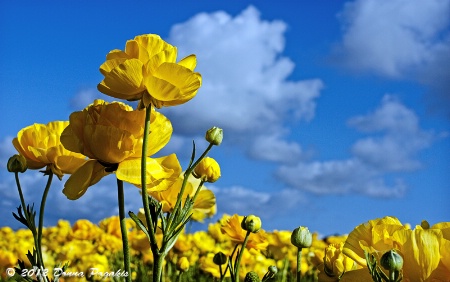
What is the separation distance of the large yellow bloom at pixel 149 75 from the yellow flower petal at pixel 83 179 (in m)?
0.15

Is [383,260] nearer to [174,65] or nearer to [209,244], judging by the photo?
[174,65]

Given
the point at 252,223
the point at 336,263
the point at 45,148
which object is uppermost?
the point at 45,148

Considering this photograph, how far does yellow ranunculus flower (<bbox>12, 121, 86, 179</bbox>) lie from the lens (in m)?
1.23

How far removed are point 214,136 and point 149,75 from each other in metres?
0.18

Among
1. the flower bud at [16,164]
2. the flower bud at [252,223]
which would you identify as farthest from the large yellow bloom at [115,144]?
the flower bud at [252,223]

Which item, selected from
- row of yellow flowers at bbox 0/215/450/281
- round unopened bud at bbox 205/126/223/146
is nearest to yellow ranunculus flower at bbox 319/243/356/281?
row of yellow flowers at bbox 0/215/450/281

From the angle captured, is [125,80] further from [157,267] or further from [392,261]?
[392,261]

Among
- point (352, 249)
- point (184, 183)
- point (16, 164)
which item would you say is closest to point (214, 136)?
point (184, 183)

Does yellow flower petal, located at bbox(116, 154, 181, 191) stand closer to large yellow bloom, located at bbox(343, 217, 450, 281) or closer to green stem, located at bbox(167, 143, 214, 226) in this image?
green stem, located at bbox(167, 143, 214, 226)

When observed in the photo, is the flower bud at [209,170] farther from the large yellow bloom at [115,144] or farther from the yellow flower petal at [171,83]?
the yellow flower petal at [171,83]

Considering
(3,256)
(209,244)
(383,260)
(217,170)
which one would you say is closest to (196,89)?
(217,170)

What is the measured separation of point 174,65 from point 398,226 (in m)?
0.41

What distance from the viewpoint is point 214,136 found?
108 centimetres

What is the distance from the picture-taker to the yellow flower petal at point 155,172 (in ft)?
3.25
